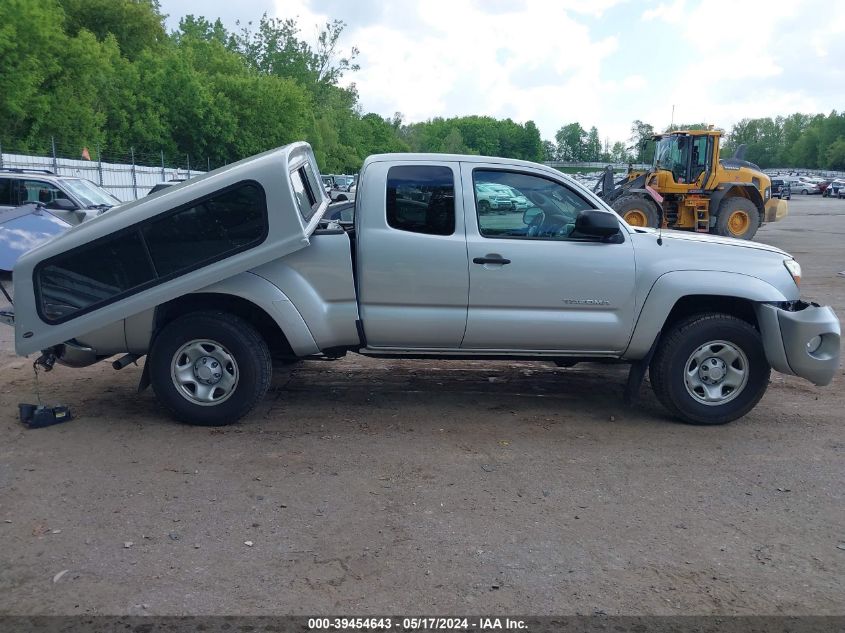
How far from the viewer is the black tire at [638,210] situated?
753 inches

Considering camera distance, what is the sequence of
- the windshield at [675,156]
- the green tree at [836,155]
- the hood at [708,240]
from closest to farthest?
the hood at [708,240], the windshield at [675,156], the green tree at [836,155]

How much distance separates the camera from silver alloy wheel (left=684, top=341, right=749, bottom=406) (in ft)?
18.8

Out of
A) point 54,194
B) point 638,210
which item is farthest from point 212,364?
point 638,210

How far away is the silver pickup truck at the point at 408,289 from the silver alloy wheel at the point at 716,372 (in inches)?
0.5

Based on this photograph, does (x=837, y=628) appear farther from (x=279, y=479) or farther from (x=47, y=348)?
(x=47, y=348)

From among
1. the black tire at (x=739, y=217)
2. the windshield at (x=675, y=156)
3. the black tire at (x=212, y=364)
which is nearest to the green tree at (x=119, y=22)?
the windshield at (x=675, y=156)

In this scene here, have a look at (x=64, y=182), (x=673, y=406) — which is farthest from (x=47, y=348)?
(x=64, y=182)

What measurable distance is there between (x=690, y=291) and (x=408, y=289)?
6.84ft

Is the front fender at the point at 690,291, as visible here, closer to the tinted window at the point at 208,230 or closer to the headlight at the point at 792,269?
the headlight at the point at 792,269

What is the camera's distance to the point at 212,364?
5.57 m

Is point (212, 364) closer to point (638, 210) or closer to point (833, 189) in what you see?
point (638, 210)

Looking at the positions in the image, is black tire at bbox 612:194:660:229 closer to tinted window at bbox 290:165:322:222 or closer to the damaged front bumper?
tinted window at bbox 290:165:322:222

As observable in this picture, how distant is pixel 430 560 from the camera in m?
3.79

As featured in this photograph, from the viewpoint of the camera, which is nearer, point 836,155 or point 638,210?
point 638,210
